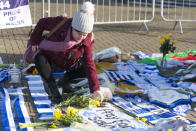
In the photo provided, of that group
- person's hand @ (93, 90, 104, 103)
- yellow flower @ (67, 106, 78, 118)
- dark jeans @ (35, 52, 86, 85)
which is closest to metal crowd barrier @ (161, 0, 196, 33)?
dark jeans @ (35, 52, 86, 85)

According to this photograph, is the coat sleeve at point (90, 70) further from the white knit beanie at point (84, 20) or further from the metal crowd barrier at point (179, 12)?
the metal crowd barrier at point (179, 12)

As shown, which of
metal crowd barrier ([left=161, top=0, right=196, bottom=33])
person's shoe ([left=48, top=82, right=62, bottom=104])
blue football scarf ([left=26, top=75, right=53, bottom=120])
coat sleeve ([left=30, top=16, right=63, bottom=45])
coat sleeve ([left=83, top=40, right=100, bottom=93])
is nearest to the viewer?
blue football scarf ([left=26, top=75, right=53, bottom=120])

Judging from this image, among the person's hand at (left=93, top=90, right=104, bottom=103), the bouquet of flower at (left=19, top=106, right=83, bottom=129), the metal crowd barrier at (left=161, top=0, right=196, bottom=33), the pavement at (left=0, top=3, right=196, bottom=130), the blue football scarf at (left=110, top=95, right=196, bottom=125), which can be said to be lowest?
the blue football scarf at (left=110, top=95, right=196, bottom=125)

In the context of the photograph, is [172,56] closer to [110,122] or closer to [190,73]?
[190,73]

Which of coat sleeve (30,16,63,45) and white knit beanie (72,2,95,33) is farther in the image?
coat sleeve (30,16,63,45)

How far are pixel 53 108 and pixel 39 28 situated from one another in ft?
3.41

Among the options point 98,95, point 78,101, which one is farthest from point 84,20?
point 78,101

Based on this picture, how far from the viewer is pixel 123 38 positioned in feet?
28.2

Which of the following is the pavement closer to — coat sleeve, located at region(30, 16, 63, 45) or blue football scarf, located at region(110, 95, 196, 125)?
coat sleeve, located at region(30, 16, 63, 45)

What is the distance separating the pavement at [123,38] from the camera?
7.13 m

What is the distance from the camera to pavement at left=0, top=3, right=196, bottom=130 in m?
7.13

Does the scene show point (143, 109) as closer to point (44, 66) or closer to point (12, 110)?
point (44, 66)

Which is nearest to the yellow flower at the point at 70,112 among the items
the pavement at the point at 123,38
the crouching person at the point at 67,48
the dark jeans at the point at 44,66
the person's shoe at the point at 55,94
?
the crouching person at the point at 67,48

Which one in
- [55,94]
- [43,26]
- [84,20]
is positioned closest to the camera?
[84,20]
